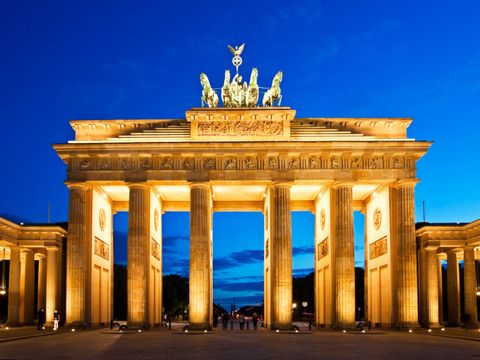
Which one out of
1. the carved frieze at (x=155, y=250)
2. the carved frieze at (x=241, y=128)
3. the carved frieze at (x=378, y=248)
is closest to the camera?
the carved frieze at (x=241, y=128)

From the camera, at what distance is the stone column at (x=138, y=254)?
2096 inches

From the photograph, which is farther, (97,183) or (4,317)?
(4,317)

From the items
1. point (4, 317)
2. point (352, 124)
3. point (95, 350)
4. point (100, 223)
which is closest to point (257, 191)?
point (352, 124)

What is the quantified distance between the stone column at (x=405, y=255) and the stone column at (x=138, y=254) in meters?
20.2

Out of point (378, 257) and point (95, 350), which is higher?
point (378, 257)

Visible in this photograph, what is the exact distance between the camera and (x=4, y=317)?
10581 centimetres

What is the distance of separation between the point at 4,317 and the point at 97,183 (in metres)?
60.5

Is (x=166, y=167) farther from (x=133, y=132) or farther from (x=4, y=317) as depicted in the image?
(x=4, y=317)

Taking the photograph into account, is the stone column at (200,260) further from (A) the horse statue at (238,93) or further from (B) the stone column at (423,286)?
(B) the stone column at (423,286)

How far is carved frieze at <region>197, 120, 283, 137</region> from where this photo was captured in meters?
55.9

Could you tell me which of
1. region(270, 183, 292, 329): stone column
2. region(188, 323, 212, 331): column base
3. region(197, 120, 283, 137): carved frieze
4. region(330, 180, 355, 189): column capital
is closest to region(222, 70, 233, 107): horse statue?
region(197, 120, 283, 137): carved frieze

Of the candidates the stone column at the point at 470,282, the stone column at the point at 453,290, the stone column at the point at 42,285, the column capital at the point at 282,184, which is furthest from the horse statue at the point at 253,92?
the stone column at the point at 42,285

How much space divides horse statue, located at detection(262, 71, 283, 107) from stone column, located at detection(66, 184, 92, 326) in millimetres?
16775

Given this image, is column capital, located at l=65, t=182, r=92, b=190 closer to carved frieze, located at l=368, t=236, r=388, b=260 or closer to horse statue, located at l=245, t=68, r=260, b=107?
horse statue, located at l=245, t=68, r=260, b=107
